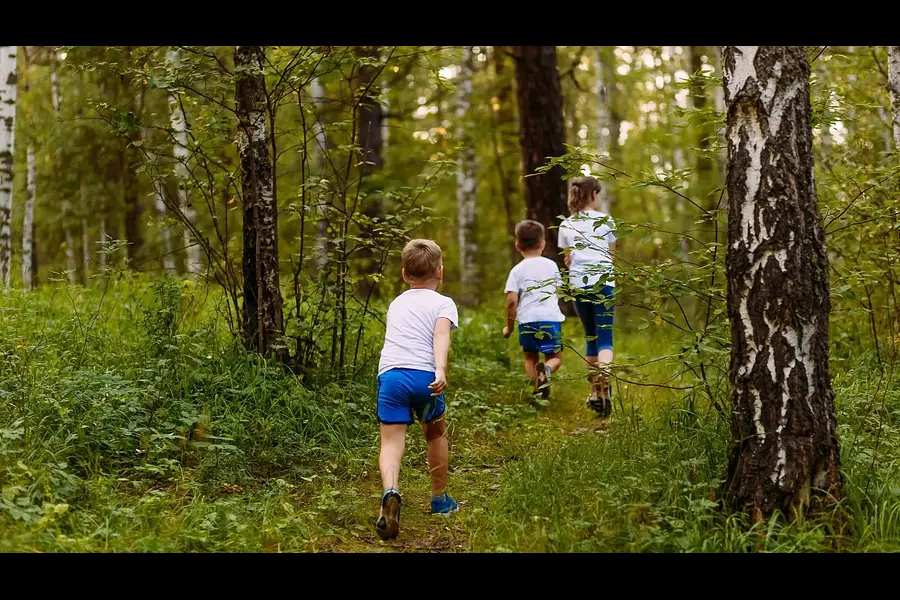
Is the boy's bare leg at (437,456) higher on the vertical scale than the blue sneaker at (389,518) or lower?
higher

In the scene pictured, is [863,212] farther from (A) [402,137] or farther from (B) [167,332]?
(A) [402,137]

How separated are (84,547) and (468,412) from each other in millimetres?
3761

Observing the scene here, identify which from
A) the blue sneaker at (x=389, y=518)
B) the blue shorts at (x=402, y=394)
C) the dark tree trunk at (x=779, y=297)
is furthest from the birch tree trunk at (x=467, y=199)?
the dark tree trunk at (x=779, y=297)

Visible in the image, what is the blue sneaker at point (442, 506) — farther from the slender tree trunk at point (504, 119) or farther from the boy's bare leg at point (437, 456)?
the slender tree trunk at point (504, 119)

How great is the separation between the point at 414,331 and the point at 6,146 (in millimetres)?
7884

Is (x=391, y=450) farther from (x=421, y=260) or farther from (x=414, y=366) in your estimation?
(x=421, y=260)

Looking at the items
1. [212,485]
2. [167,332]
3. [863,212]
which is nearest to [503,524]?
[212,485]

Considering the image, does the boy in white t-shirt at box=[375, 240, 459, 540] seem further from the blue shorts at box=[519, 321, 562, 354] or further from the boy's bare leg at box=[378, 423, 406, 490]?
the blue shorts at box=[519, 321, 562, 354]

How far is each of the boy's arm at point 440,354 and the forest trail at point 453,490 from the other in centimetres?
84

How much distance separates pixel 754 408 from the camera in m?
3.80

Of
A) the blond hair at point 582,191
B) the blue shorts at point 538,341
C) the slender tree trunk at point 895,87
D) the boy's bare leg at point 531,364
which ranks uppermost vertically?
the slender tree trunk at point 895,87

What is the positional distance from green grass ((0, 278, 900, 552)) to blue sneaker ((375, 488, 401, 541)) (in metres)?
0.11

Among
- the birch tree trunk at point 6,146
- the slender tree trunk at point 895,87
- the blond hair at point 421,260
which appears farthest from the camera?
the birch tree trunk at point 6,146

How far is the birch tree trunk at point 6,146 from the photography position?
9.53 meters
